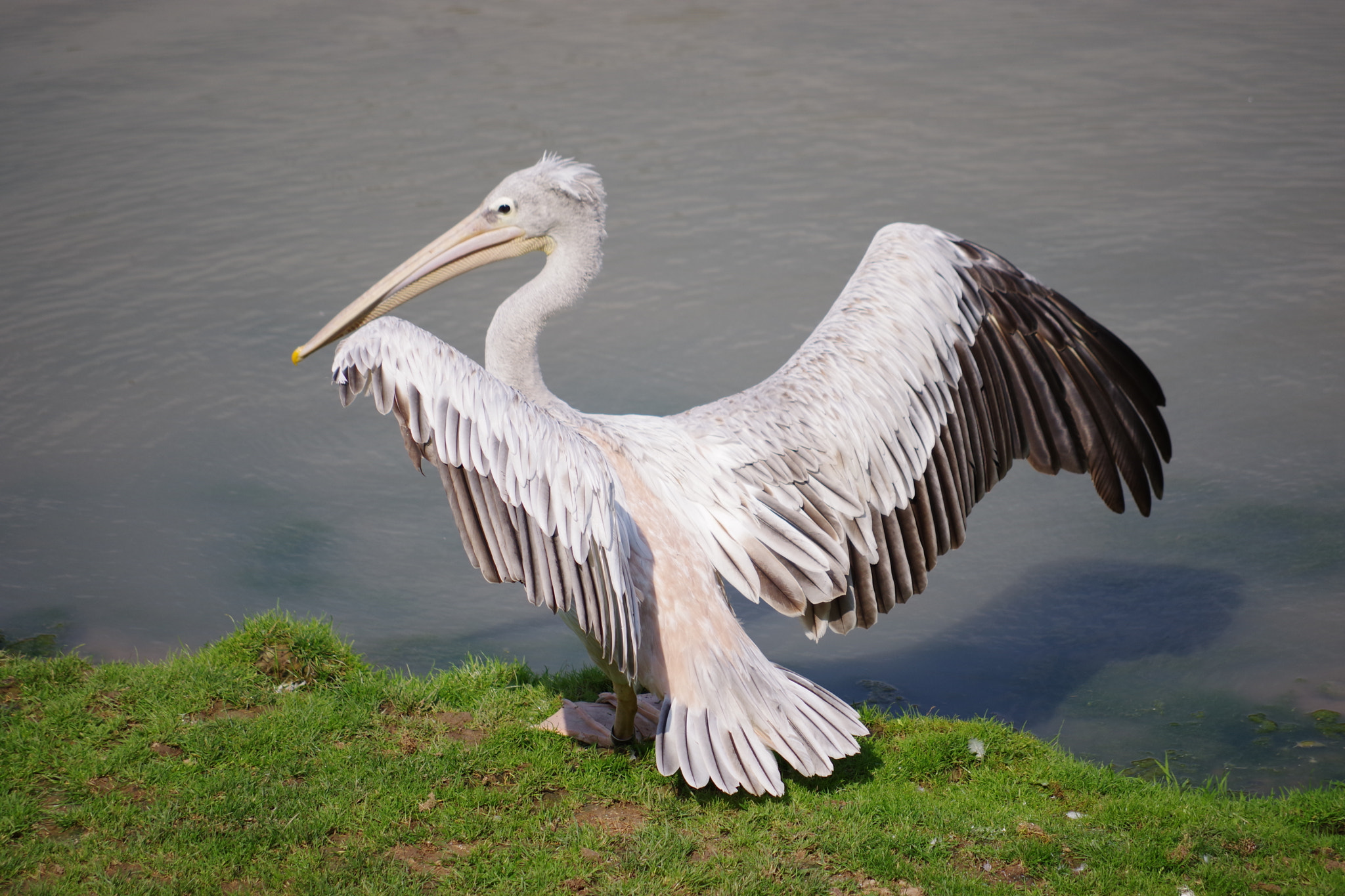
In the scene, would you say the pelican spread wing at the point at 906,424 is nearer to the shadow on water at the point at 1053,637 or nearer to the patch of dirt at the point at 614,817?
the patch of dirt at the point at 614,817

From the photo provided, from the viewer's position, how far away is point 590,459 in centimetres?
373

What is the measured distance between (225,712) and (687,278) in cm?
528

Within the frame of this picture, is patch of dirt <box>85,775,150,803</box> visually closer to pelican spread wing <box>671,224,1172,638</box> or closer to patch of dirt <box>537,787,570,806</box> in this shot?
patch of dirt <box>537,787,570,806</box>

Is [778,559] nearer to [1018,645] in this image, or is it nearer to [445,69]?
[1018,645]

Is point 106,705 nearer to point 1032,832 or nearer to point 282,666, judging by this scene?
point 282,666

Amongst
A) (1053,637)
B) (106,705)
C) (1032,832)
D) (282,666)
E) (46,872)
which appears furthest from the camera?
(1053,637)

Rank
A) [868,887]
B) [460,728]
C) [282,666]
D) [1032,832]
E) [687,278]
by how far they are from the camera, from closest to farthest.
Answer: [868,887] → [1032,832] → [460,728] → [282,666] → [687,278]

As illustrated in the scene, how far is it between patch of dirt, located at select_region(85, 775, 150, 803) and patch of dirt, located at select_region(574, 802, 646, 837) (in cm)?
133

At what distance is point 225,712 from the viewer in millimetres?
4262

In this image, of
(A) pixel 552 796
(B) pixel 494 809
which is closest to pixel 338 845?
(B) pixel 494 809

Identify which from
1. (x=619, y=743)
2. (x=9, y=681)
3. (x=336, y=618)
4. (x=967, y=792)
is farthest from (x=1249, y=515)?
(x=9, y=681)

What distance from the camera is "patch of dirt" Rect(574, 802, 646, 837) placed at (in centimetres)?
375

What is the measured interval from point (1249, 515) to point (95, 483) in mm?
6229

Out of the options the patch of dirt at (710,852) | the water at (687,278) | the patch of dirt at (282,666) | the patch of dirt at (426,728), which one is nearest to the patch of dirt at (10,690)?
the patch of dirt at (282,666)
